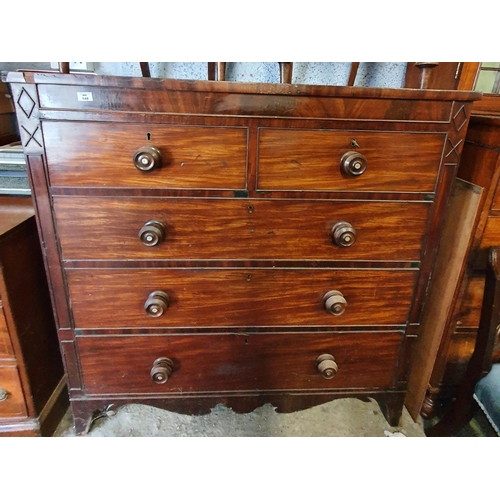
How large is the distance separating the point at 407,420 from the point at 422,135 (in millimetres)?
1116

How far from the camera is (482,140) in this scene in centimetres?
113

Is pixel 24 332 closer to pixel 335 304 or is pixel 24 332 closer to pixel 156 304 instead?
pixel 156 304

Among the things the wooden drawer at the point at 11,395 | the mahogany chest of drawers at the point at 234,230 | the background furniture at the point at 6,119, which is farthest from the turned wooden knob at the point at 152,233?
the background furniture at the point at 6,119

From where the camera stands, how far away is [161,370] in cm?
114

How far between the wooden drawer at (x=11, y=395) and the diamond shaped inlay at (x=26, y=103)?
0.81m

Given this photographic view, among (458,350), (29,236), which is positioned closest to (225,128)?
(29,236)

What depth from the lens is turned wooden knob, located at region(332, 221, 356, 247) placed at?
3.35 feet

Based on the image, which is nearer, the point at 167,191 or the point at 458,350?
the point at 167,191

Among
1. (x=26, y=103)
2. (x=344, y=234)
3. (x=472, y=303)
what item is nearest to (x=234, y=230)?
(x=344, y=234)

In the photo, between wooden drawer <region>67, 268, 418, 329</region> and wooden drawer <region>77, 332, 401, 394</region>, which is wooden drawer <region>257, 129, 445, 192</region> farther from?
wooden drawer <region>77, 332, 401, 394</region>

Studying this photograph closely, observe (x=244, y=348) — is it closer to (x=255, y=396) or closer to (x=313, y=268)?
(x=255, y=396)

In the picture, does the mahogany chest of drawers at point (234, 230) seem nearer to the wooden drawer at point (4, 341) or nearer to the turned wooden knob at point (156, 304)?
the turned wooden knob at point (156, 304)

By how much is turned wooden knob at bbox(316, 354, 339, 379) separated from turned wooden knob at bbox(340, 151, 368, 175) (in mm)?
623

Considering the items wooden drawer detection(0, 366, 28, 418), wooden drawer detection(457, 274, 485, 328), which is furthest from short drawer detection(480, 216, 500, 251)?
wooden drawer detection(0, 366, 28, 418)
